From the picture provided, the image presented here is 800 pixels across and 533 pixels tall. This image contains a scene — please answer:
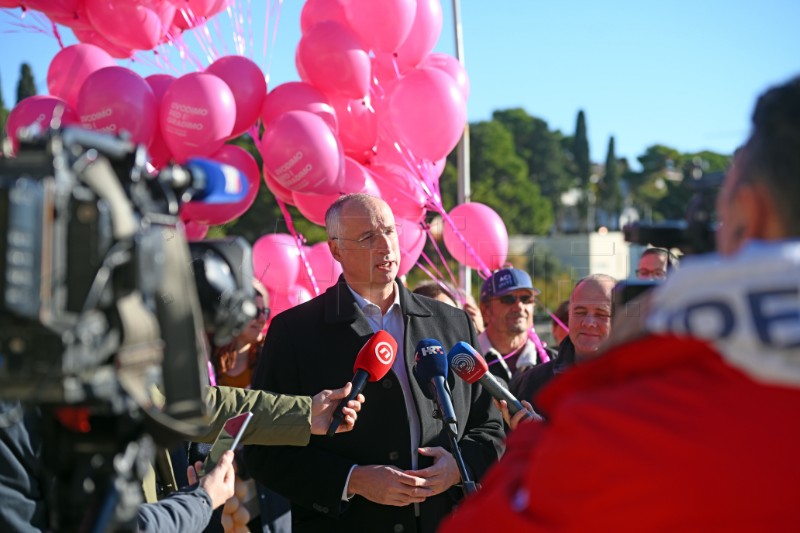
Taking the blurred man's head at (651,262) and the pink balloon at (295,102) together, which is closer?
the blurred man's head at (651,262)

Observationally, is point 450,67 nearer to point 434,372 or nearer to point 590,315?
point 590,315

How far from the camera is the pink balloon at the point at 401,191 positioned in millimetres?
6367

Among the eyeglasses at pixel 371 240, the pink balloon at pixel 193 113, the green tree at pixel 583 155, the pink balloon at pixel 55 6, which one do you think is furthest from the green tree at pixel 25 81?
the green tree at pixel 583 155

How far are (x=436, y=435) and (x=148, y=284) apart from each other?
2063 mm

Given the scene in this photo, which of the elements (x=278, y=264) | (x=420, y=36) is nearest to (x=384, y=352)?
(x=278, y=264)

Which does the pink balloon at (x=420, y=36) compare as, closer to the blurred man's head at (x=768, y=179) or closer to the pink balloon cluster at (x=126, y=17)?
the pink balloon cluster at (x=126, y=17)

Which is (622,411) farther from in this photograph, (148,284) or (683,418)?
(148,284)

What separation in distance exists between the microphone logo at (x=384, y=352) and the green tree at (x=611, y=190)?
59581mm

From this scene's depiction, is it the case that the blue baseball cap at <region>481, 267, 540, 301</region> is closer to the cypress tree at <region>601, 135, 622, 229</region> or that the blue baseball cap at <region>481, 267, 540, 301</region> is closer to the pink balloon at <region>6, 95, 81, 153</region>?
the pink balloon at <region>6, 95, 81, 153</region>

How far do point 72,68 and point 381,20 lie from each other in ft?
6.88

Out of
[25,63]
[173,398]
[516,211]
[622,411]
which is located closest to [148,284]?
[173,398]

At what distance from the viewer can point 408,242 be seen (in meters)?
6.25

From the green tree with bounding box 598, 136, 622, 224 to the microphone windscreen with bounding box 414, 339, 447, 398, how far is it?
59587 millimetres

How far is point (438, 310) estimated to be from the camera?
3.59 meters
